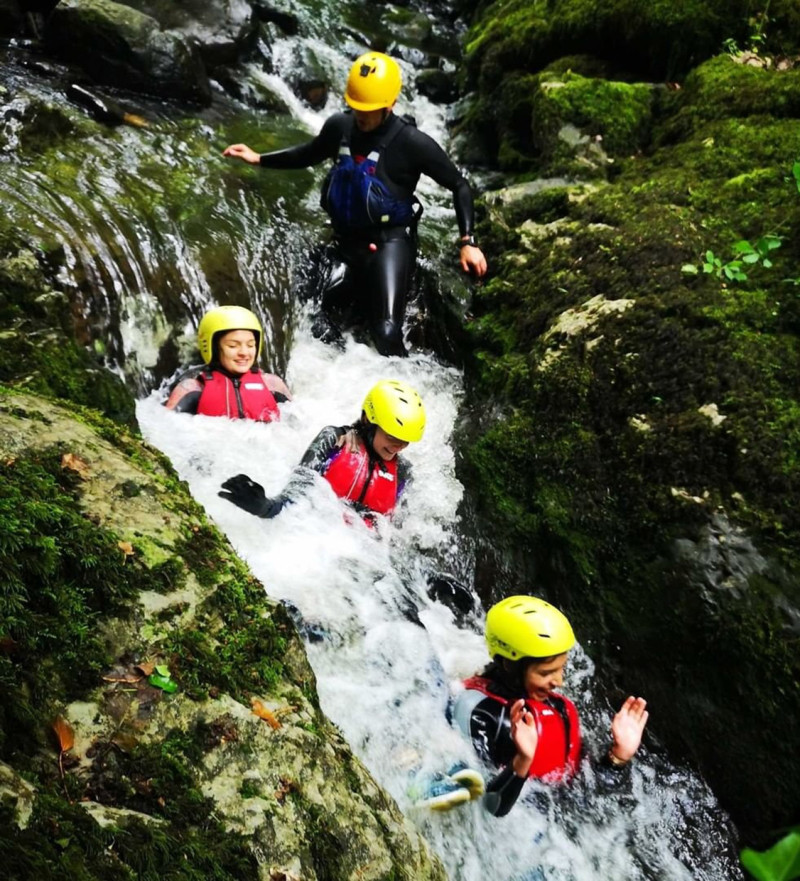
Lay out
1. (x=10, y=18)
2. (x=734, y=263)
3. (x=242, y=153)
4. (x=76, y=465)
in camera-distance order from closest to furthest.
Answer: (x=76, y=465) → (x=734, y=263) → (x=242, y=153) → (x=10, y=18)

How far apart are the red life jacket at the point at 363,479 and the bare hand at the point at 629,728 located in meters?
2.24

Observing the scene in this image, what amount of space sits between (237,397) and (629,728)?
12.9ft

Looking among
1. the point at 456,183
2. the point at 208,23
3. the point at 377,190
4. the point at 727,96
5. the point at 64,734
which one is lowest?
the point at 64,734

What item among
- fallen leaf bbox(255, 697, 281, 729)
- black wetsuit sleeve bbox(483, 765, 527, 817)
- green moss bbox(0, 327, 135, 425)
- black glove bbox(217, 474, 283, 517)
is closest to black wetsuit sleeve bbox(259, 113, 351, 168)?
green moss bbox(0, 327, 135, 425)

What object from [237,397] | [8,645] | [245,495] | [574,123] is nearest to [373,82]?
[574,123]

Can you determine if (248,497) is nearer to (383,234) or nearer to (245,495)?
(245,495)

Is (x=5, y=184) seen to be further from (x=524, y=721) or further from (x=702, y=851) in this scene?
(x=702, y=851)

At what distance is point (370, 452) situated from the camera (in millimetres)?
5309

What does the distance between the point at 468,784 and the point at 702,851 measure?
57.1 inches

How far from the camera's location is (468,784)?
3.35m

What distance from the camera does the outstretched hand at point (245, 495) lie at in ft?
15.0

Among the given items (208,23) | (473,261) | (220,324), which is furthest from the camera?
(208,23)

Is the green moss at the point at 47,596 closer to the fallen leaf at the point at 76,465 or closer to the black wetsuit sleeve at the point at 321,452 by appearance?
the fallen leaf at the point at 76,465

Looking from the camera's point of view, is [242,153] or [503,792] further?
[242,153]
